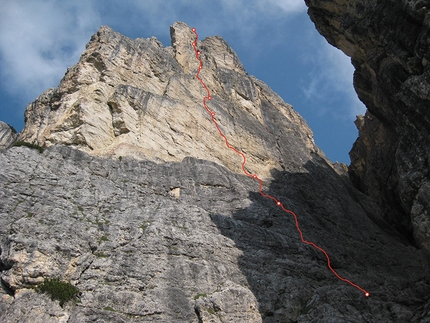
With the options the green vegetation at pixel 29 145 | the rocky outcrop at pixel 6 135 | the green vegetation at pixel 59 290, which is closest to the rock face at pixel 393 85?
the green vegetation at pixel 59 290

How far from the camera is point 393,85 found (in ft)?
96.9

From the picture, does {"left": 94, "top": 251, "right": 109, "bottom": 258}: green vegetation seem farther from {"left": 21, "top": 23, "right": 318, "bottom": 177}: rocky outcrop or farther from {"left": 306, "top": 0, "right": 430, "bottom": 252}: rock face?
{"left": 306, "top": 0, "right": 430, "bottom": 252}: rock face

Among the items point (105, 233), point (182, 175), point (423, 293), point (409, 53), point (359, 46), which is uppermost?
point (359, 46)

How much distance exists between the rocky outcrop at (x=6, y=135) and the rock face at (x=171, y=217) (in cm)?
358

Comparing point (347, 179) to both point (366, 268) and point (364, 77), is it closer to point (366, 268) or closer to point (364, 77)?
point (364, 77)

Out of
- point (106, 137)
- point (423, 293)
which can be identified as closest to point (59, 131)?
point (106, 137)

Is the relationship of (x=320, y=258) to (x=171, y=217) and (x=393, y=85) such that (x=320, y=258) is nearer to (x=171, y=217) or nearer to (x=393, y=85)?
(x=171, y=217)

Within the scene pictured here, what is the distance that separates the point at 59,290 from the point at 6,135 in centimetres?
2442

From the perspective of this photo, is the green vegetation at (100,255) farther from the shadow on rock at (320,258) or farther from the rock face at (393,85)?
the rock face at (393,85)

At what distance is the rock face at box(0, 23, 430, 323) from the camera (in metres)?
22.1

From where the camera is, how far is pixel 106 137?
33406mm

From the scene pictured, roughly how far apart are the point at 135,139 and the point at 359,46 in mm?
18204

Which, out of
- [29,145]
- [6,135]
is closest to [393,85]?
[29,145]

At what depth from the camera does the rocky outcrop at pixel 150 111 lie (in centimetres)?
3341
